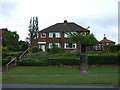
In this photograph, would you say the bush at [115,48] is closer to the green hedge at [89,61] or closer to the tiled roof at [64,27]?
the tiled roof at [64,27]

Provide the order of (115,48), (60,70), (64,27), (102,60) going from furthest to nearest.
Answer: (64,27)
(115,48)
(102,60)
(60,70)

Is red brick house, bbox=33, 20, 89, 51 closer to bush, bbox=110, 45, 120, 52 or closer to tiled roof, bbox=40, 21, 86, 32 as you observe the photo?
tiled roof, bbox=40, 21, 86, 32

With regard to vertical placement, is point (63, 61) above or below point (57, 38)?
below

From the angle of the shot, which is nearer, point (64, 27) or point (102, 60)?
point (102, 60)

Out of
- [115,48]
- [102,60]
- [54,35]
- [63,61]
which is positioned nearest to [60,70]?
[63,61]

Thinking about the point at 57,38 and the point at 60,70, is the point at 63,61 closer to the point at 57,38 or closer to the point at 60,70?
the point at 60,70

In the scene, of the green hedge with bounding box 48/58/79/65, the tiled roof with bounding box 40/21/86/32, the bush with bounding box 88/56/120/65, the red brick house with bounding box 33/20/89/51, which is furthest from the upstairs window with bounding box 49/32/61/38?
the bush with bounding box 88/56/120/65

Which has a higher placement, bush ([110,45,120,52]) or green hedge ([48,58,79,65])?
bush ([110,45,120,52])

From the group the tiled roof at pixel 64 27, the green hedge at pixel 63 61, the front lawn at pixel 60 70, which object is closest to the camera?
the front lawn at pixel 60 70

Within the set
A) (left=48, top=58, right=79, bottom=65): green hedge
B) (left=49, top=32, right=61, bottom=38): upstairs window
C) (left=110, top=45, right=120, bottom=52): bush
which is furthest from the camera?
(left=49, top=32, right=61, bottom=38): upstairs window

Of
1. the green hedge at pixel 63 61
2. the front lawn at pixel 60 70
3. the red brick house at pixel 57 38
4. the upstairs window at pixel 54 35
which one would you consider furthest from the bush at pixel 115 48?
the green hedge at pixel 63 61

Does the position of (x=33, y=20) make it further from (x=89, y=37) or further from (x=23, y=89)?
(x=23, y=89)

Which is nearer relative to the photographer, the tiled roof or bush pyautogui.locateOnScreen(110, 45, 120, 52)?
bush pyautogui.locateOnScreen(110, 45, 120, 52)

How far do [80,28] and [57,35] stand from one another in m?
5.77
